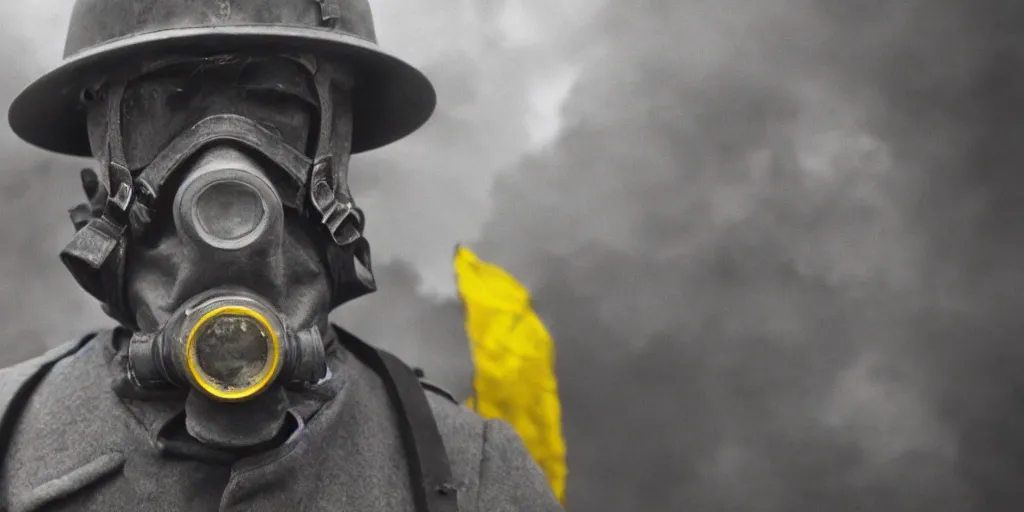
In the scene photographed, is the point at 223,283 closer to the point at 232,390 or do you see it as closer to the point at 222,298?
the point at 222,298

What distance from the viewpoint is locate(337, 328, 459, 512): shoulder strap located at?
96.3 inches

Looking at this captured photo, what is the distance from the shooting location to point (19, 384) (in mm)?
2490

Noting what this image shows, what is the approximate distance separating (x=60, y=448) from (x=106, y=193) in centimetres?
55

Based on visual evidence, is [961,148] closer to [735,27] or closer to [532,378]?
[735,27]

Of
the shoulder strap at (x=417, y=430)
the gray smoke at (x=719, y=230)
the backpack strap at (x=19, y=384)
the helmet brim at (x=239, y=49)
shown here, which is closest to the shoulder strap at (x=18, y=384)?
the backpack strap at (x=19, y=384)

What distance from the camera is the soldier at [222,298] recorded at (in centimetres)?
217

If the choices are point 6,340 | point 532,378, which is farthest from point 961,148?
point 6,340

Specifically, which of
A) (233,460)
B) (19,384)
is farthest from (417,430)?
(19,384)

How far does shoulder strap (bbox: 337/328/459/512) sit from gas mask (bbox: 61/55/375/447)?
0.19m

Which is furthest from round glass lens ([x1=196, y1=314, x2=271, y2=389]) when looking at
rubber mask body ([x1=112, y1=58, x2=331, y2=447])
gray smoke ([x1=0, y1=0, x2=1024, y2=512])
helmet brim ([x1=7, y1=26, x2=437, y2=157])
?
gray smoke ([x1=0, y1=0, x2=1024, y2=512])

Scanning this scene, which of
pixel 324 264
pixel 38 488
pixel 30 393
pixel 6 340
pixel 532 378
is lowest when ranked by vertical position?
pixel 38 488

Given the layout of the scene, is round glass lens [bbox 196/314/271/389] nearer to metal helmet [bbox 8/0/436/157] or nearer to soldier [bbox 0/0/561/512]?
soldier [bbox 0/0/561/512]

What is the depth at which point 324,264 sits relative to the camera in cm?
249

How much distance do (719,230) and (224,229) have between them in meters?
1.74
